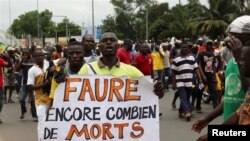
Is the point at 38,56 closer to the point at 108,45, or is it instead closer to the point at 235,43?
the point at 108,45

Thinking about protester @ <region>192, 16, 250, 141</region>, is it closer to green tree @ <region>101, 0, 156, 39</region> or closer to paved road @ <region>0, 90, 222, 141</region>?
paved road @ <region>0, 90, 222, 141</region>

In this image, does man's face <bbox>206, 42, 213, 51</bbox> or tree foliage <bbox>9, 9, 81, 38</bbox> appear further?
tree foliage <bbox>9, 9, 81, 38</bbox>

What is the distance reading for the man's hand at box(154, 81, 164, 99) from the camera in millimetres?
4977

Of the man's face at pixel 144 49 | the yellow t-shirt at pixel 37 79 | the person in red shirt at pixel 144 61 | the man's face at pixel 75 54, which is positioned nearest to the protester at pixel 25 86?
the yellow t-shirt at pixel 37 79

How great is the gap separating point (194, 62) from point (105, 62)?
6.55 metres

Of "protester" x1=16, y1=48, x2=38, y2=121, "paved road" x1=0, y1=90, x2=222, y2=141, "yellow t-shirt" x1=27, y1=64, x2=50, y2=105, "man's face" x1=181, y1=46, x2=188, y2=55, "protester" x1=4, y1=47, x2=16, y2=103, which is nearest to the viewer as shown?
"yellow t-shirt" x1=27, y1=64, x2=50, y2=105

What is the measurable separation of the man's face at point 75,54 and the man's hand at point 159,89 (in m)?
1.21

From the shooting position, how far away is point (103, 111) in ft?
16.3

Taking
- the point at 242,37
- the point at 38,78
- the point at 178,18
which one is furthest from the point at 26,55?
the point at 178,18

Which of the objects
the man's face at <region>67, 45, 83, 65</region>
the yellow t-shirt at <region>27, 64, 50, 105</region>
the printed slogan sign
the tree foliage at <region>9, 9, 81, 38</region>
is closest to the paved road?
the yellow t-shirt at <region>27, 64, 50, 105</region>

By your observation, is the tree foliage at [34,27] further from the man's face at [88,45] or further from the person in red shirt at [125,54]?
the man's face at [88,45]

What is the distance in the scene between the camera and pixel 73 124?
4.93 meters

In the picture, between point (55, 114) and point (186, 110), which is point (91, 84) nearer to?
point (55, 114)

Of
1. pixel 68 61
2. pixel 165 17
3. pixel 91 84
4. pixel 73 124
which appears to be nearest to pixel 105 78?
pixel 91 84
